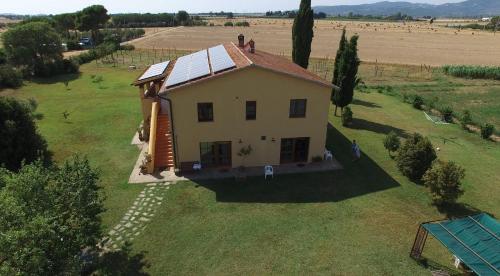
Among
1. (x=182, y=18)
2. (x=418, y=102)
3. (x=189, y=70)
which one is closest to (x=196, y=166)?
(x=189, y=70)

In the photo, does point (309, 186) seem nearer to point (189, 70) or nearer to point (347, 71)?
point (189, 70)

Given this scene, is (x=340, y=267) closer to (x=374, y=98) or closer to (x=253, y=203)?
(x=253, y=203)

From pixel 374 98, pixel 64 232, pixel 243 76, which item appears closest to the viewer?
pixel 64 232

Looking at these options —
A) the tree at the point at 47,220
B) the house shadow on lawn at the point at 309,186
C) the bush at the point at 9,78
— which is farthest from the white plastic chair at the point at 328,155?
the bush at the point at 9,78

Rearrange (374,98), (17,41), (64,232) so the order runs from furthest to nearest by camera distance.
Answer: (17,41)
(374,98)
(64,232)

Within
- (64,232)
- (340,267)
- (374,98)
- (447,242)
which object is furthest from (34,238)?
(374,98)

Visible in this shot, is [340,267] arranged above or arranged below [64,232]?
below

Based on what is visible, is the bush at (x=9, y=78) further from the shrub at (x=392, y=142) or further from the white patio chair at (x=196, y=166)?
the shrub at (x=392, y=142)
